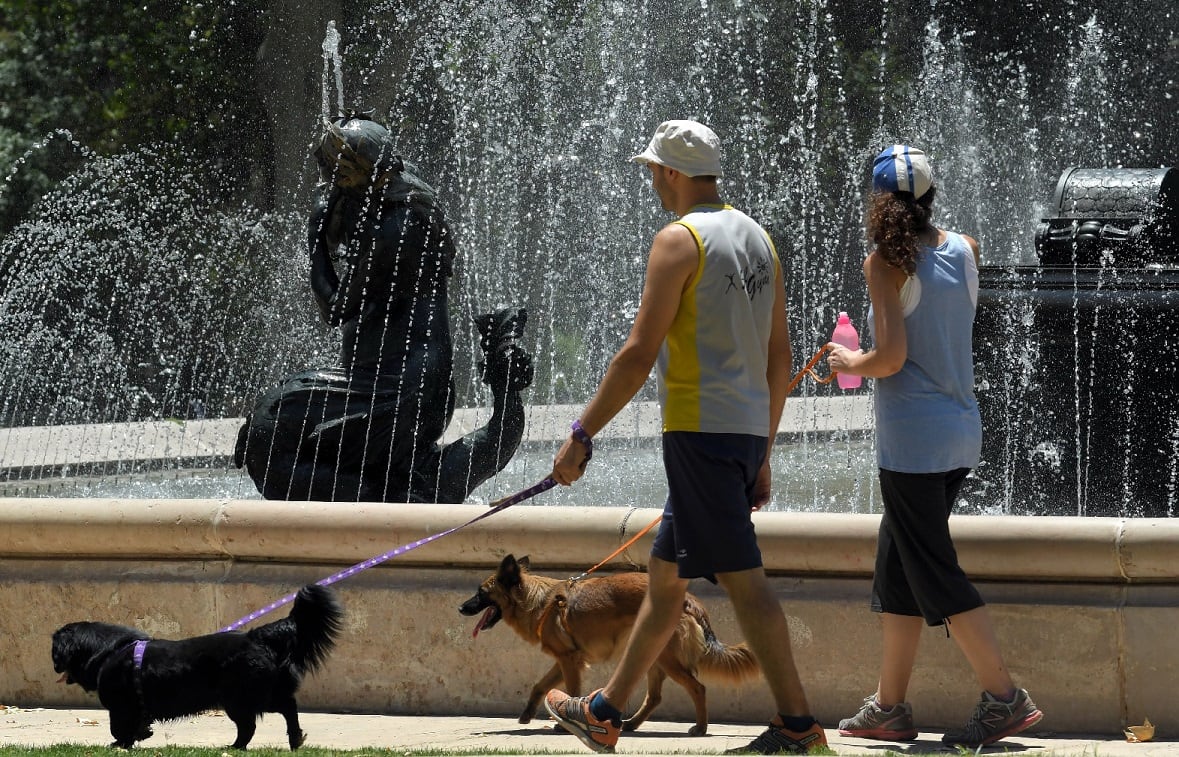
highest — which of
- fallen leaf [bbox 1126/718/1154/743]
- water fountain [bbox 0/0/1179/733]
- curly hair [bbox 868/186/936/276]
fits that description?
water fountain [bbox 0/0/1179/733]

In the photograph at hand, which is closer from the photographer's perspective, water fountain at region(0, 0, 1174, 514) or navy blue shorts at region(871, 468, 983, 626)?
navy blue shorts at region(871, 468, 983, 626)

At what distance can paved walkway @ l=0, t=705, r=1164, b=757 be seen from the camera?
14.5 ft

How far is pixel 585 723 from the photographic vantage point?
4.24 metres

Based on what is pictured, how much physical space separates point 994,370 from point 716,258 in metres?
3.90

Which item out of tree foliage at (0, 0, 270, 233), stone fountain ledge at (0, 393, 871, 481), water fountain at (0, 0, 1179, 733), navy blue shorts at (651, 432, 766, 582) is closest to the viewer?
navy blue shorts at (651, 432, 766, 582)

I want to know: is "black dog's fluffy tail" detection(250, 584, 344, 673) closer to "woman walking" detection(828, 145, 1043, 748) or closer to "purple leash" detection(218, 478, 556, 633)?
"purple leash" detection(218, 478, 556, 633)

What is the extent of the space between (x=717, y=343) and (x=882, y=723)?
1208mm

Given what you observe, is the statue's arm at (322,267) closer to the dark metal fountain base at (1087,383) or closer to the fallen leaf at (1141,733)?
the dark metal fountain base at (1087,383)

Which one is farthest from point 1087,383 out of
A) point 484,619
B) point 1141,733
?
point 484,619

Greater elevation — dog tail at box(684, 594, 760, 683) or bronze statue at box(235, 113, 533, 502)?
bronze statue at box(235, 113, 533, 502)

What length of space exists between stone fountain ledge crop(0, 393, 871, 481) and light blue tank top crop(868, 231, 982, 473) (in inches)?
277

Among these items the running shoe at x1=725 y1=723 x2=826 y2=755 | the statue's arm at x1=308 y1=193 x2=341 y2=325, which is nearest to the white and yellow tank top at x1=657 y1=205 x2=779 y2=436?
the running shoe at x1=725 y1=723 x2=826 y2=755

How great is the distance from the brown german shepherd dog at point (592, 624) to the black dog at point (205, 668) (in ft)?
1.66

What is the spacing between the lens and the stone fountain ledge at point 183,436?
1133cm
